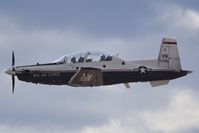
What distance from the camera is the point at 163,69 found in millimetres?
57875

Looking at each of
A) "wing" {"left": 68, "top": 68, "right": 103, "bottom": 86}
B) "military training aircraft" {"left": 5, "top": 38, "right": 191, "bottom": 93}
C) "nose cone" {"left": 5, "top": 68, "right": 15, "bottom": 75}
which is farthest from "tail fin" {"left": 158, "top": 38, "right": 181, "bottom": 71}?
"nose cone" {"left": 5, "top": 68, "right": 15, "bottom": 75}

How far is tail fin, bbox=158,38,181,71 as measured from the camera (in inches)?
2287

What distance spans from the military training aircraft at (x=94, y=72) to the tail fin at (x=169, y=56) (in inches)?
4.4

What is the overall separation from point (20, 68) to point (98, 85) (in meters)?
7.30

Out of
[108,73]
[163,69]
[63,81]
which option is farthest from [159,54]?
[63,81]

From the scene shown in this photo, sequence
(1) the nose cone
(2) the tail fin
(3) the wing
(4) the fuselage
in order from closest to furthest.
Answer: (3) the wing, (4) the fuselage, (1) the nose cone, (2) the tail fin

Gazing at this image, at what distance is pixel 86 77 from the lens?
55594mm

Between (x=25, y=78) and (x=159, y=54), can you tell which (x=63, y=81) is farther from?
(x=159, y=54)

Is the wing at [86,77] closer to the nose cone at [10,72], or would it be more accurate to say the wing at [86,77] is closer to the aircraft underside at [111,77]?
the aircraft underside at [111,77]

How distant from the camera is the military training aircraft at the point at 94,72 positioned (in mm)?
55531

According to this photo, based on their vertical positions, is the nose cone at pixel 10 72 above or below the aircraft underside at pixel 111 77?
above

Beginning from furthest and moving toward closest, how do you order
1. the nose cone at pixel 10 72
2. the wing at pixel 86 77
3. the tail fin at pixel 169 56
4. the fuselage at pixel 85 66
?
the tail fin at pixel 169 56 < the nose cone at pixel 10 72 < the fuselage at pixel 85 66 < the wing at pixel 86 77

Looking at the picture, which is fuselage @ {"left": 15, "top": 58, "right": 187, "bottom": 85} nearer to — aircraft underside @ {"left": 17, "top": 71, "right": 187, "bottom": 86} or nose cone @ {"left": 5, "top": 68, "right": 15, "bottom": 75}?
aircraft underside @ {"left": 17, "top": 71, "right": 187, "bottom": 86}

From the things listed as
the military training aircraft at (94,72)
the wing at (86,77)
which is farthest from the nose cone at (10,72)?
the wing at (86,77)
